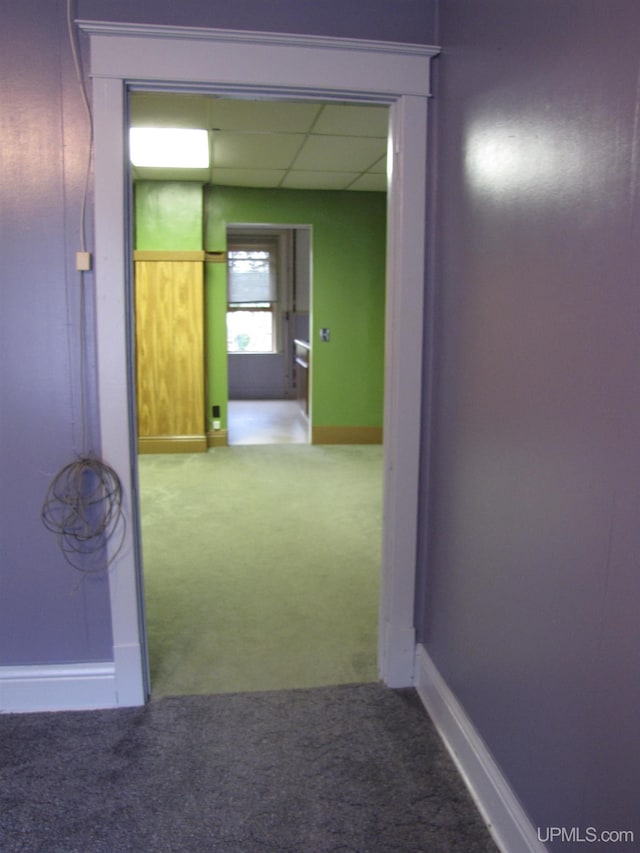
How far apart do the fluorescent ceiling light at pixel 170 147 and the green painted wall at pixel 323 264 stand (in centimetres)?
74

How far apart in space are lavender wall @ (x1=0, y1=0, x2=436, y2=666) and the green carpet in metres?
0.52

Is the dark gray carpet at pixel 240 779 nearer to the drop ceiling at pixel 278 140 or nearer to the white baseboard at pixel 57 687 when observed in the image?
the white baseboard at pixel 57 687

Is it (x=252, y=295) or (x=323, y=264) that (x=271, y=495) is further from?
(x=252, y=295)

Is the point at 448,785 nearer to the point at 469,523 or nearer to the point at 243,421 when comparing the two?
the point at 469,523

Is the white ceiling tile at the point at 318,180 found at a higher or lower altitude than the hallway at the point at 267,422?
higher

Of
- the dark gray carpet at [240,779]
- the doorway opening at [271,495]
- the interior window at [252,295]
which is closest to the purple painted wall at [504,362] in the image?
the dark gray carpet at [240,779]

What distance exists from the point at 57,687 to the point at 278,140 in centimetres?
380

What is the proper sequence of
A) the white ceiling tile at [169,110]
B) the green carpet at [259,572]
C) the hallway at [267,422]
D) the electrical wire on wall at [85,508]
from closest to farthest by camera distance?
1. the electrical wire on wall at [85,508]
2. the green carpet at [259,572]
3. the white ceiling tile at [169,110]
4. the hallway at [267,422]

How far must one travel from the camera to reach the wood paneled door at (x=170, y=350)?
6309mm

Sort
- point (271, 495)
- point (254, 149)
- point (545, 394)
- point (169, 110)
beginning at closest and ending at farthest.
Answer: point (545, 394) < point (169, 110) < point (254, 149) < point (271, 495)

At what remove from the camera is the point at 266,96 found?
230 centimetres

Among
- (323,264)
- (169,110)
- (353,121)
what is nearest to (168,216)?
(323,264)

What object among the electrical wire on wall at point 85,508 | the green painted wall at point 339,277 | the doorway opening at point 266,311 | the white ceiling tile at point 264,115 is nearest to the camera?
the electrical wire on wall at point 85,508

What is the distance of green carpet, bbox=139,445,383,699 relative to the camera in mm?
2736
